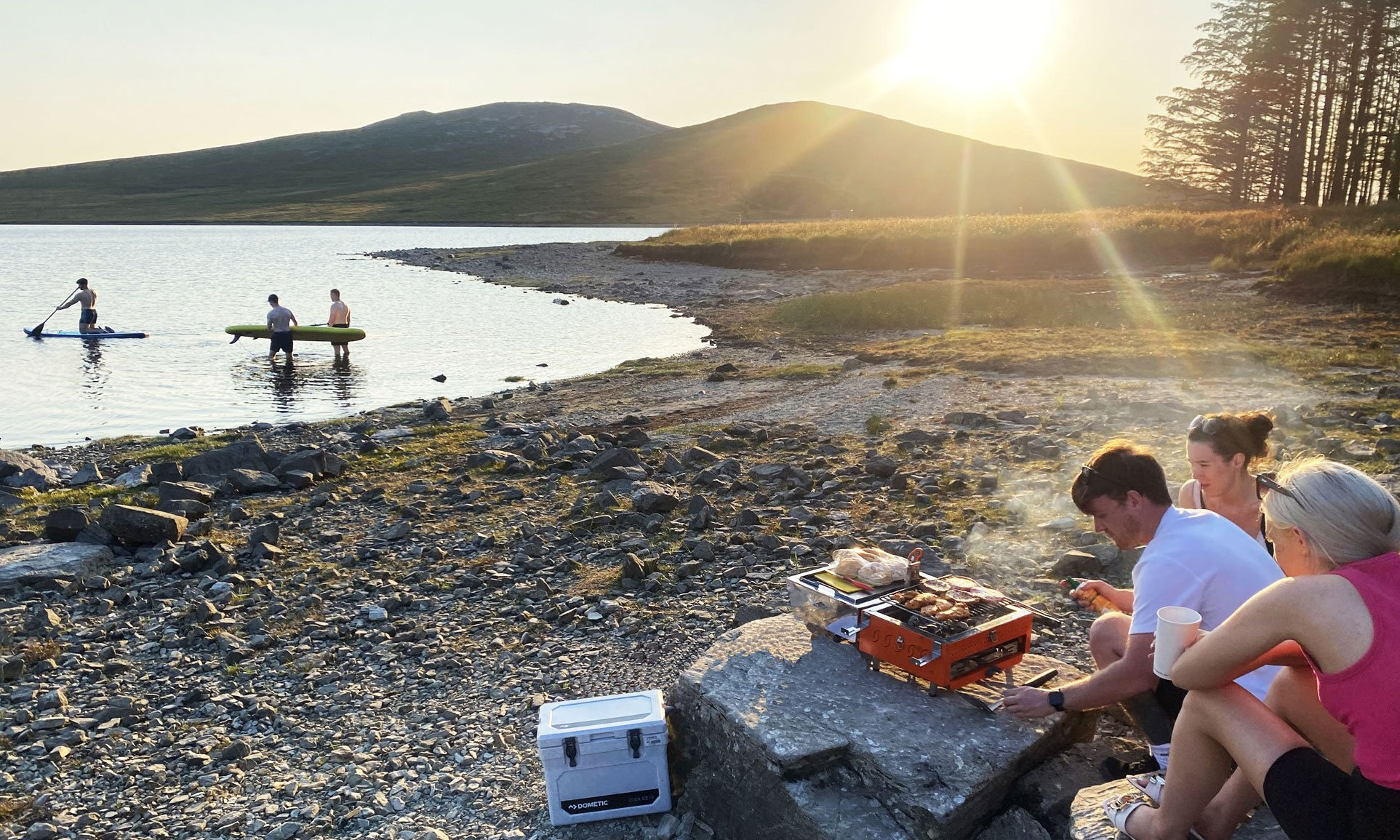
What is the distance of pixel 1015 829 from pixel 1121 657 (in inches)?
43.1

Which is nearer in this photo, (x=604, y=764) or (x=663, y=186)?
(x=604, y=764)

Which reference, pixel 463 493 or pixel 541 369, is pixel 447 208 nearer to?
pixel 541 369

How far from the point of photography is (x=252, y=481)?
13047 millimetres

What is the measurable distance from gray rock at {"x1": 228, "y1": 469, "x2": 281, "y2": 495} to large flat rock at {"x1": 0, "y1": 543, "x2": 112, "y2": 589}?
2.51 metres

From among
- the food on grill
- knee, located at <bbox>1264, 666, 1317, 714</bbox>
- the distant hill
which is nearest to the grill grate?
the food on grill

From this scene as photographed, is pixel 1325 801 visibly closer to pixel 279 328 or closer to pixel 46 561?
pixel 46 561

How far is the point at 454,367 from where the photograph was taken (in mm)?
27062

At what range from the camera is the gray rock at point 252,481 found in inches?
512

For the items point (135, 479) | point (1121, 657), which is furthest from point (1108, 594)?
point (135, 479)

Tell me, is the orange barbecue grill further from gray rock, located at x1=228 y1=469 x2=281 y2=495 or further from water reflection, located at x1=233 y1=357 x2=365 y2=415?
water reflection, located at x1=233 y1=357 x2=365 y2=415

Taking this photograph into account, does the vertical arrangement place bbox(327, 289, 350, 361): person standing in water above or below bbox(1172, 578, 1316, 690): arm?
below

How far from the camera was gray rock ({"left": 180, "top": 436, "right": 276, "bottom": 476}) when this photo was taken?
45.0 ft

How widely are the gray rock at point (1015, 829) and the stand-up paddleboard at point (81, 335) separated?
116ft

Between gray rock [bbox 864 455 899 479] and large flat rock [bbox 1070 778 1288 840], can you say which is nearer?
large flat rock [bbox 1070 778 1288 840]
